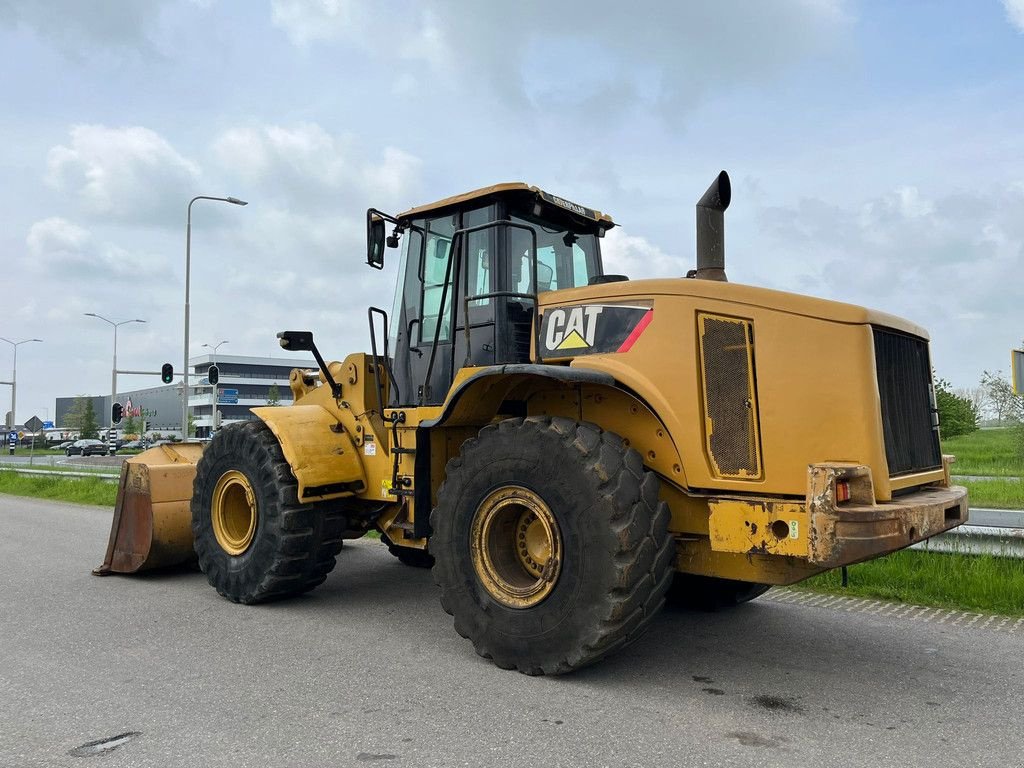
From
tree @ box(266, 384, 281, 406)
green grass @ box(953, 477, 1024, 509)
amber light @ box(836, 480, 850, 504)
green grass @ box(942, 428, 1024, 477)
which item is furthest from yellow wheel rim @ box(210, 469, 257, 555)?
tree @ box(266, 384, 281, 406)

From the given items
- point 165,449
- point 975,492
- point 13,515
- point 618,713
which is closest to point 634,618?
point 618,713

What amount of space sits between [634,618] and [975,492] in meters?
10.8

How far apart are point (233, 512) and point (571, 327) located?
3681mm

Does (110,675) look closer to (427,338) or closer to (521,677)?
(521,677)

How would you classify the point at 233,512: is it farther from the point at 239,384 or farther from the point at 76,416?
the point at 76,416

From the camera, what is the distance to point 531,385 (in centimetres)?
518

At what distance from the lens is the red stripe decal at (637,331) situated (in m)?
4.51

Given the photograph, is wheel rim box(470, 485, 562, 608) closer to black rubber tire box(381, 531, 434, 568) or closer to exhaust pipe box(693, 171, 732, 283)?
exhaust pipe box(693, 171, 732, 283)

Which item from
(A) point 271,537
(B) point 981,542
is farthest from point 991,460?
(A) point 271,537

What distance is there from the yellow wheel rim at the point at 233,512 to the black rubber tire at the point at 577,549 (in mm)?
2434

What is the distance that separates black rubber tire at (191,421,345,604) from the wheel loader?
2cm

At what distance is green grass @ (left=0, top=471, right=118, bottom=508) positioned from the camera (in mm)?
17062

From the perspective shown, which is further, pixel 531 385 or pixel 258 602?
pixel 258 602

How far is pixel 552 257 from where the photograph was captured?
19.4 feet
